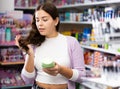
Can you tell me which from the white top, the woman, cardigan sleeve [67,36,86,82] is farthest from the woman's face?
cardigan sleeve [67,36,86,82]

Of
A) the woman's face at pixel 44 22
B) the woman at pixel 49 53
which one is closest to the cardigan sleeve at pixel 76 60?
the woman at pixel 49 53

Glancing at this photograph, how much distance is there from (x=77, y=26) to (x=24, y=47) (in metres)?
2.09

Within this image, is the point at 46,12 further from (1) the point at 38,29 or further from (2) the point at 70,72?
(2) the point at 70,72

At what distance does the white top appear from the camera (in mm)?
1821

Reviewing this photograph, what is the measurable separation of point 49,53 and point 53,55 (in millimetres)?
35

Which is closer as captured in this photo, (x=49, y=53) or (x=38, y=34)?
(x=49, y=53)

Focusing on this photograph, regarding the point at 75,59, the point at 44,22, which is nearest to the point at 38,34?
the point at 44,22

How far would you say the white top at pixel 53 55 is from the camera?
71.7 inches

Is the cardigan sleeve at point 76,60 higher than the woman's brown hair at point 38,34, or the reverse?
the woman's brown hair at point 38,34

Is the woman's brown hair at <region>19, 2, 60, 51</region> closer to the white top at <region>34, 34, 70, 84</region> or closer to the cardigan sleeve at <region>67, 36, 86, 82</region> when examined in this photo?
the white top at <region>34, 34, 70, 84</region>

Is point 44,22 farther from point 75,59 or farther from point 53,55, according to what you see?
point 75,59

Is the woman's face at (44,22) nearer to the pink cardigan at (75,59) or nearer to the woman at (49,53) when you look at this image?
the woman at (49,53)

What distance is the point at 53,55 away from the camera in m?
1.84

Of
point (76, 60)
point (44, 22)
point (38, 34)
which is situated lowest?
point (76, 60)
